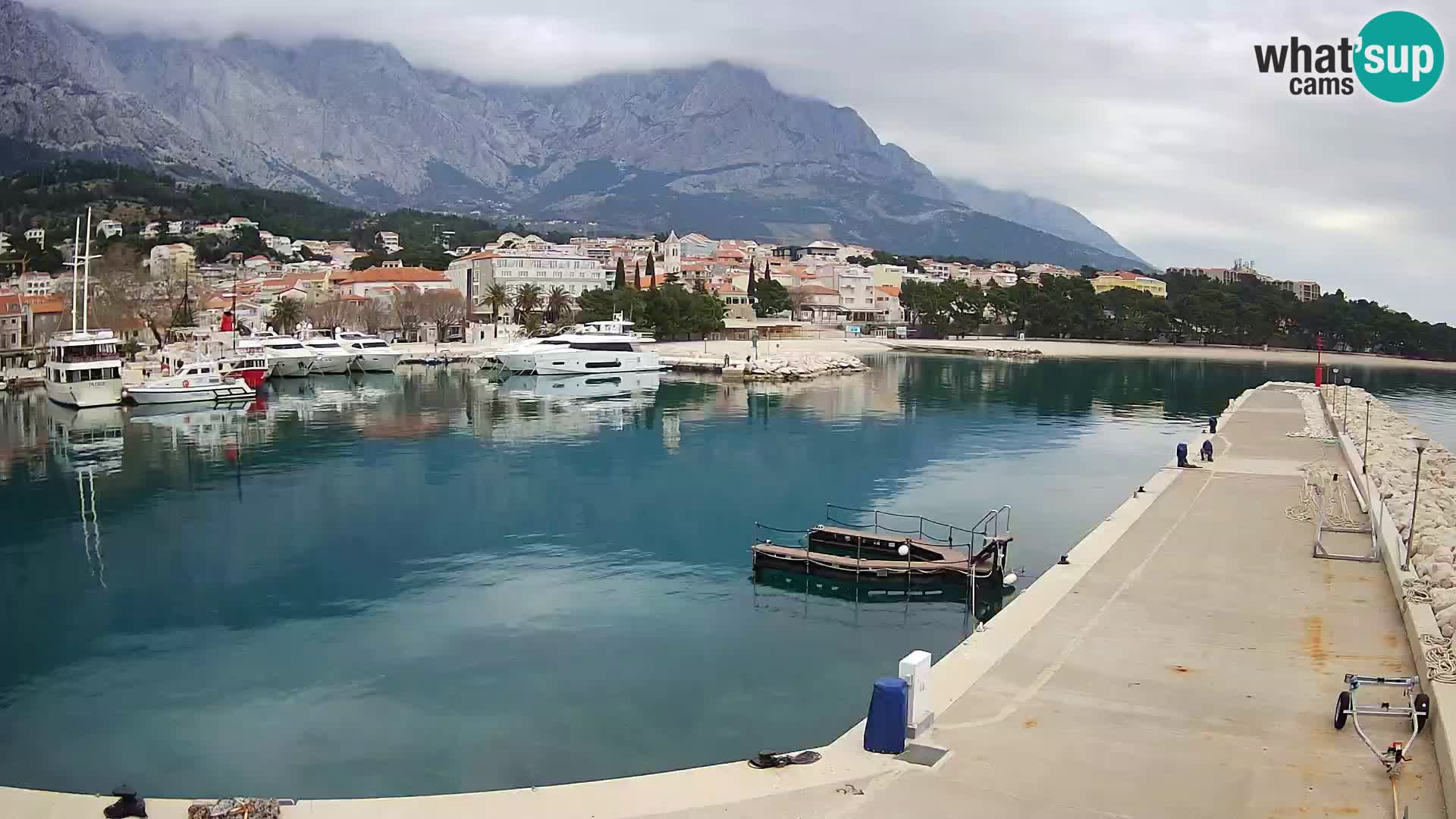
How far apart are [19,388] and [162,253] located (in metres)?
77.9

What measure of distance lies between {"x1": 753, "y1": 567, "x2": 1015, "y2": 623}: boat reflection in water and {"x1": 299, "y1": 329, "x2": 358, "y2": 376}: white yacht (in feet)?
189

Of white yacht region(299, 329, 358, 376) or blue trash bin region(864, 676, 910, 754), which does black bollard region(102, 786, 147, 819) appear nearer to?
blue trash bin region(864, 676, 910, 754)

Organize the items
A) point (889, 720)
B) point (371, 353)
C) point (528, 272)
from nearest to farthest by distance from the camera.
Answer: point (889, 720) < point (371, 353) < point (528, 272)

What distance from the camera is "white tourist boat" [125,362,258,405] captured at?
49219 millimetres

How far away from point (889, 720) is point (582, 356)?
5928cm

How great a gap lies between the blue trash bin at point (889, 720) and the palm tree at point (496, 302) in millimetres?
88875

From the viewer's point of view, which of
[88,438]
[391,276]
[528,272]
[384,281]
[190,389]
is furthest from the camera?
[528,272]

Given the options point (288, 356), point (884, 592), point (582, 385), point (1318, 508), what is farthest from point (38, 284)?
point (1318, 508)

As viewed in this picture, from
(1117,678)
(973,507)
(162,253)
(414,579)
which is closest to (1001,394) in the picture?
(973,507)

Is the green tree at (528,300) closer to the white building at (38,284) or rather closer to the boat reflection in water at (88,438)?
the white building at (38,284)

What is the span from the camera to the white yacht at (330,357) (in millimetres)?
70312

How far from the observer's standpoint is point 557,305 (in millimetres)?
106250

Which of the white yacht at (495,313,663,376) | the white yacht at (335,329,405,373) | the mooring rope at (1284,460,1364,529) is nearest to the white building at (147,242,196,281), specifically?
the white yacht at (335,329,405,373)

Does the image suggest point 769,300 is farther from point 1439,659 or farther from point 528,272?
point 1439,659
